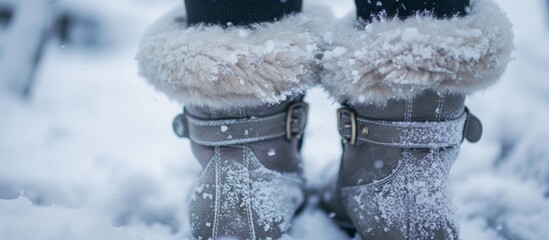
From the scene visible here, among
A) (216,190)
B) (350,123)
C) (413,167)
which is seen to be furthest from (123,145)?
(413,167)

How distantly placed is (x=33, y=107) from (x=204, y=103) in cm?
93

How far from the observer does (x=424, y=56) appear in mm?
655

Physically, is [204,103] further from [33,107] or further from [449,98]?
[33,107]

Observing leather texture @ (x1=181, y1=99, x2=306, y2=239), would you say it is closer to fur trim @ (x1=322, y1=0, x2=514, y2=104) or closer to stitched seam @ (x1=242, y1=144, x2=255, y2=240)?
stitched seam @ (x1=242, y1=144, x2=255, y2=240)

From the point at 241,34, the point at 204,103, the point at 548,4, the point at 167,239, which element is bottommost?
the point at 167,239

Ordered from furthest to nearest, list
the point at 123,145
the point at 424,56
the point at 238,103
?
the point at 123,145 → the point at 238,103 → the point at 424,56

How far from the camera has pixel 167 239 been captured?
83 cm

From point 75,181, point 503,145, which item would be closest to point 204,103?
point 75,181

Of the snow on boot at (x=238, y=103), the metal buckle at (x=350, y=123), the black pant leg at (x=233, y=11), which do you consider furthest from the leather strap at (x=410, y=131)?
the black pant leg at (x=233, y=11)

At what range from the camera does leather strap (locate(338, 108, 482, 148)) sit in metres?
0.73

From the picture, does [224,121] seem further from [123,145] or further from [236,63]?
[123,145]

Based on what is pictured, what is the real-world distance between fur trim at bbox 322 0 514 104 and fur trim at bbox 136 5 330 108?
7cm

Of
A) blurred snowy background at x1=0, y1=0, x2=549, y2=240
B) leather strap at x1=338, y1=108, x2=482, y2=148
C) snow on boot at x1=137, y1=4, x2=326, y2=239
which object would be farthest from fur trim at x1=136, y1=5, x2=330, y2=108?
blurred snowy background at x1=0, y1=0, x2=549, y2=240

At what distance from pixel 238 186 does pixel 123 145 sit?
623mm
